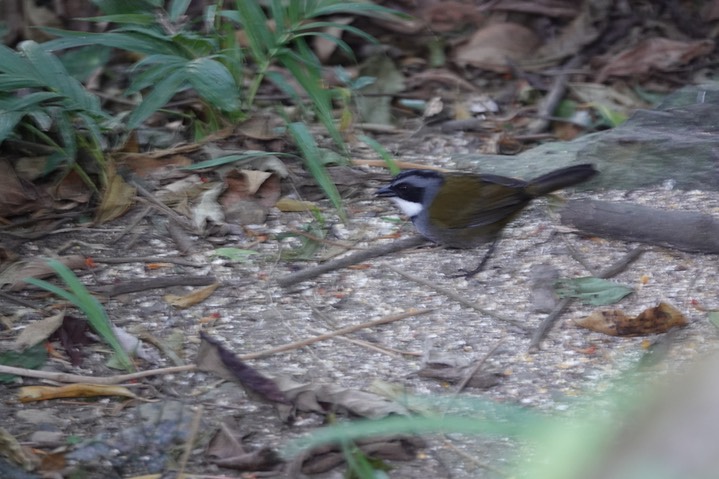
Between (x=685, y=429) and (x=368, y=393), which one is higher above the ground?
(x=685, y=429)

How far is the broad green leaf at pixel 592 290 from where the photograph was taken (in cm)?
385

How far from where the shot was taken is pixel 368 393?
3139mm

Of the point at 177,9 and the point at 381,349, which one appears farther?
the point at 177,9

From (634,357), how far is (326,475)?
1.31 meters

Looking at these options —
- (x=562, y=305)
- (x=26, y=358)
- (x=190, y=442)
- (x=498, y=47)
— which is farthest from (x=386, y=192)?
(x=498, y=47)

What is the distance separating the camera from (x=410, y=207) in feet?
14.6

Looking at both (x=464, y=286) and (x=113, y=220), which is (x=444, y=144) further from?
(x=113, y=220)

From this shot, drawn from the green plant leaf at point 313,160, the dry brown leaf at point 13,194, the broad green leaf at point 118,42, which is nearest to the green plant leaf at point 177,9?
the broad green leaf at point 118,42

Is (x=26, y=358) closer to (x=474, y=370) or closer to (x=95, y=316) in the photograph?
(x=95, y=316)

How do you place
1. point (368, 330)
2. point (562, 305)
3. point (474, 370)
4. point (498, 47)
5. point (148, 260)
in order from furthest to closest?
1. point (498, 47)
2. point (148, 260)
3. point (562, 305)
4. point (368, 330)
5. point (474, 370)

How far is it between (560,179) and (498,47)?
2711 millimetres

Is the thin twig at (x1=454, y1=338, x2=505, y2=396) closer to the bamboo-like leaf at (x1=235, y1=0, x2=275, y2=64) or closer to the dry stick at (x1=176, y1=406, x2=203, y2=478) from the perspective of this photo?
the dry stick at (x1=176, y1=406, x2=203, y2=478)

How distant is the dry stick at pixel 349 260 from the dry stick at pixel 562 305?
896 millimetres

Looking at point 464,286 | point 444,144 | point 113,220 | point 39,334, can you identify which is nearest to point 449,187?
point 464,286
